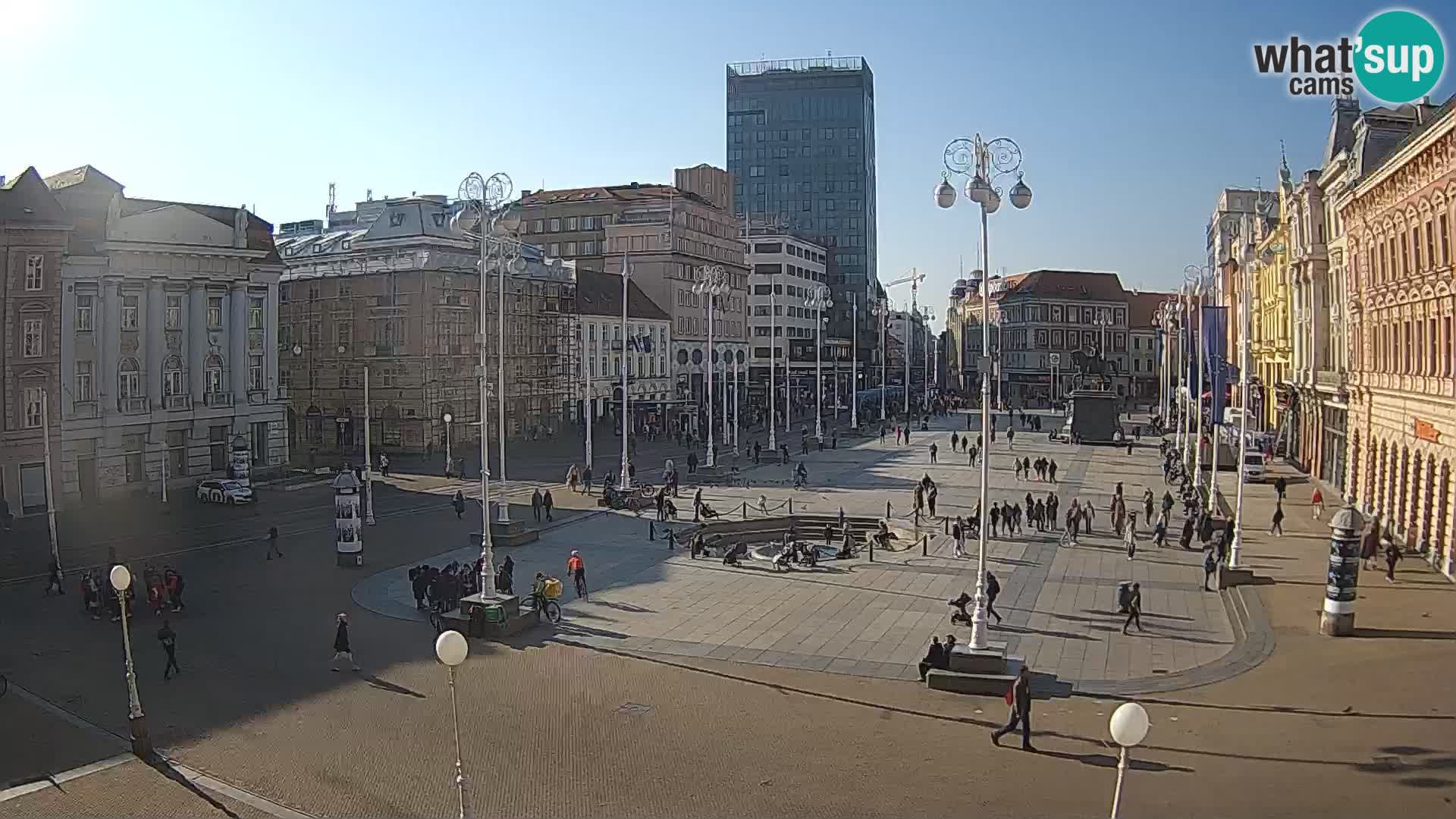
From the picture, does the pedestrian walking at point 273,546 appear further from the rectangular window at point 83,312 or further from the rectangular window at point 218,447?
the rectangular window at point 218,447

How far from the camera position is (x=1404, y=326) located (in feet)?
124

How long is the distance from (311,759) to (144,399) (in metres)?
41.2

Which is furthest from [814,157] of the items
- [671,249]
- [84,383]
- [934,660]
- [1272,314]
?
[934,660]

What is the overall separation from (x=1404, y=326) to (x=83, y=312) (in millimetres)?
51463

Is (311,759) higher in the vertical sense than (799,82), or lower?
lower

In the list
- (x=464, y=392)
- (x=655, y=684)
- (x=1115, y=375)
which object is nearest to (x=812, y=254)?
(x=1115, y=375)

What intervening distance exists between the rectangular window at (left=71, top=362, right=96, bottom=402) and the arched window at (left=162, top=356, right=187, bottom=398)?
3.84 m

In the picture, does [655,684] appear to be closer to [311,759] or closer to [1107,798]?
[311,759]

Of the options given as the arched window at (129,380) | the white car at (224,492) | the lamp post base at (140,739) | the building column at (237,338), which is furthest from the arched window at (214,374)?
the lamp post base at (140,739)

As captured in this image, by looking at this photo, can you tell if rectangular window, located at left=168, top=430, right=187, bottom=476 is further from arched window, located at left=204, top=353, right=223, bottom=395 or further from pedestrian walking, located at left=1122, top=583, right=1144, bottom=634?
pedestrian walking, located at left=1122, top=583, right=1144, bottom=634

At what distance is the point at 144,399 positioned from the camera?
53.4m

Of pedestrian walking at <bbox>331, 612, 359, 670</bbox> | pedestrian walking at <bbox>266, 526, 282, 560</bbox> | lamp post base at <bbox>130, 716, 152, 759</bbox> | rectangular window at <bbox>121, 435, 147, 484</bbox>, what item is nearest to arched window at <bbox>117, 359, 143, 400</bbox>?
rectangular window at <bbox>121, 435, 147, 484</bbox>

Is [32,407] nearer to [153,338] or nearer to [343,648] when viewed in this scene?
[153,338]

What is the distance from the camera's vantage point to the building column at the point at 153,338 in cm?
5381
